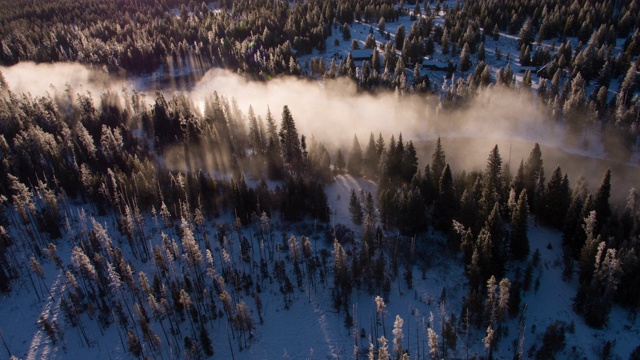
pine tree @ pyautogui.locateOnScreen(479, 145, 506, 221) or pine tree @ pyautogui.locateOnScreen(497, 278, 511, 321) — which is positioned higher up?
pine tree @ pyautogui.locateOnScreen(479, 145, 506, 221)

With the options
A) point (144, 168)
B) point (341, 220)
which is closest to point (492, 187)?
point (341, 220)

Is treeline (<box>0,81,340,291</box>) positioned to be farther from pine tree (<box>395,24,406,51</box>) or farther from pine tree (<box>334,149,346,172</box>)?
pine tree (<box>395,24,406,51</box>)

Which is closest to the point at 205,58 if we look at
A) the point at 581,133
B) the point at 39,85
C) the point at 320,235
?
the point at 39,85

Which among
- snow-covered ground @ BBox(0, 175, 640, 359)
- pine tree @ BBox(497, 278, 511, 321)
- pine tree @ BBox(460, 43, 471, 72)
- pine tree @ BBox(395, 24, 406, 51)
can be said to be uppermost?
pine tree @ BBox(395, 24, 406, 51)

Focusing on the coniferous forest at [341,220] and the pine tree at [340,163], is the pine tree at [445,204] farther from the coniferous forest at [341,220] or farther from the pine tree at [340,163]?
the pine tree at [340,163]

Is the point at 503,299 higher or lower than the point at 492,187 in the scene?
lower

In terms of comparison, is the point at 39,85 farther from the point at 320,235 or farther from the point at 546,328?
the point at 546,328

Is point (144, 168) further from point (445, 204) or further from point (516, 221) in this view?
point (516, 221)

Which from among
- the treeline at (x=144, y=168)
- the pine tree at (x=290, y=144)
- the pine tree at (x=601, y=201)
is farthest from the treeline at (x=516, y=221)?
the pine tree at (x=290, y=144)

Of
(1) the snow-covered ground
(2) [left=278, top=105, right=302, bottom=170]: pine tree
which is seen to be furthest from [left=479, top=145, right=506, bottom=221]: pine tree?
(2) [left=278, top=105, right=302, bottom=170]: pine tree
